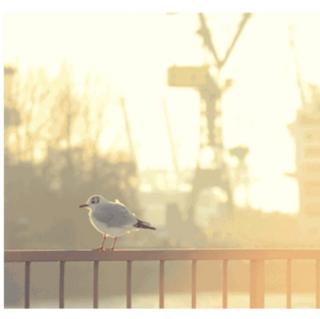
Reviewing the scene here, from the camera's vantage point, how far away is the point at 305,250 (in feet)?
11.8

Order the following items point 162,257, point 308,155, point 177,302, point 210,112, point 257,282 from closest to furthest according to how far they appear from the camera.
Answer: point 162,257, point 257,282, point 177,302, point 210,112, point 308,155

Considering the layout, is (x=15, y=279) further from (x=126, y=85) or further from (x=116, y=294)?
(x=126, y=85)

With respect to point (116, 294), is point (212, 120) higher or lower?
higher

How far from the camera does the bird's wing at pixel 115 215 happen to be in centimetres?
410

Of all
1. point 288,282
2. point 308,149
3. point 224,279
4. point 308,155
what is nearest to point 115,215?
point 224,279

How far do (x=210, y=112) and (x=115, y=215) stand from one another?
27.7 metres

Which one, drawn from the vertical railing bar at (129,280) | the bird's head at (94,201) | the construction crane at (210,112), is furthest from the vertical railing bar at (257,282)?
the construction crane at (210,112)

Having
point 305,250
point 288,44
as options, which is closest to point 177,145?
point 288,44

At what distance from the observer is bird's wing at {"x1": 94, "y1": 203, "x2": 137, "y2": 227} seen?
13.4 feet

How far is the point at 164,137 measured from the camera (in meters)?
31.8

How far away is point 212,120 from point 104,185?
928 cm

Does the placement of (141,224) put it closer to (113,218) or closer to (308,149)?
(113,218)

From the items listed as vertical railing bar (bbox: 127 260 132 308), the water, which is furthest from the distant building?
vertical railing bar (bbox: 127 260 132 308)

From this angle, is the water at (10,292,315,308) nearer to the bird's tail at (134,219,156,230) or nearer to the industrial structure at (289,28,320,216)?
the industrial structure at (289,28,320,216)
